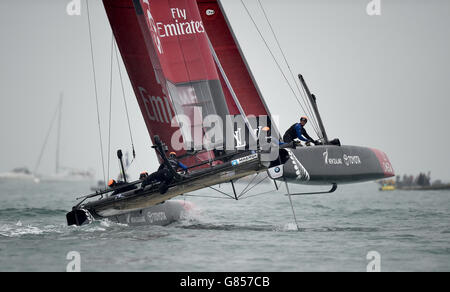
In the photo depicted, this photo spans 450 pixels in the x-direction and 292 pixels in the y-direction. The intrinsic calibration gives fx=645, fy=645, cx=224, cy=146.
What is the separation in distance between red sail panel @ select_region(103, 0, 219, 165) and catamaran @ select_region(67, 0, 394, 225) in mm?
17

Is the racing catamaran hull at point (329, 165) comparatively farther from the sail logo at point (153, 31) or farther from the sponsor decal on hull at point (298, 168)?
the sail logo at point (153, 31)

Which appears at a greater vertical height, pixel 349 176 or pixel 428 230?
pixel 349 176

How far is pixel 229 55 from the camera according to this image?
12.8 m

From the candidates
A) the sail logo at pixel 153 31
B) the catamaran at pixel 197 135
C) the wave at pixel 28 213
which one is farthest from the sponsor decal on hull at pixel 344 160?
the wave at pixel 28 213

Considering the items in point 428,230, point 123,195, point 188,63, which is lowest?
point 428,230

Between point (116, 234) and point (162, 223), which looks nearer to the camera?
point (116, 234)

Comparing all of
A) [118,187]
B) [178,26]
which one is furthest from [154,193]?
[178,26]

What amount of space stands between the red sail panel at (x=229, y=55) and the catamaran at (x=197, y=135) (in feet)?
2.38

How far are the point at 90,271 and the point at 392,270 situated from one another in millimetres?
3436

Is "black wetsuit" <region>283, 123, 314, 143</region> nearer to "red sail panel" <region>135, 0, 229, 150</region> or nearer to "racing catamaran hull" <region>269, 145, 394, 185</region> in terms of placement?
"racing catamaran hull" <region>269, 145, 394, 185</region>

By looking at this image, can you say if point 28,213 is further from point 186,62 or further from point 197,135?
point 186,62

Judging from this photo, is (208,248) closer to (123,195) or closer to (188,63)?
(123,195)
